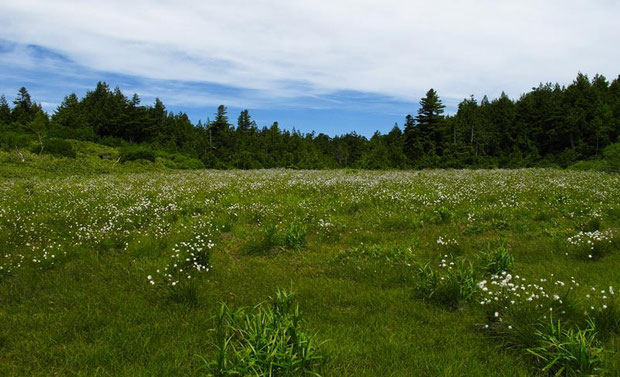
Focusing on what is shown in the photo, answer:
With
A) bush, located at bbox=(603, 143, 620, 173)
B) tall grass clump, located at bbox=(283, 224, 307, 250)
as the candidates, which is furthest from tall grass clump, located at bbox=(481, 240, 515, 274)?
bush, located at bbox=(603, 143, 620, 173)

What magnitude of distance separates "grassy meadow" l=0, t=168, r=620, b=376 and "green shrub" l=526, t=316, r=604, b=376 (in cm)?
2

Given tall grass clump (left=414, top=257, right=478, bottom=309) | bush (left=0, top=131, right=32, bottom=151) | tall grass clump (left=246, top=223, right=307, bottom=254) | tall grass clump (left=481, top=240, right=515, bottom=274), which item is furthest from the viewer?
bush (left=0, top=131, right=32, bottom=151)

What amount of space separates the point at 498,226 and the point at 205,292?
871cm

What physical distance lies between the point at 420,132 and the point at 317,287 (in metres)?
62.7

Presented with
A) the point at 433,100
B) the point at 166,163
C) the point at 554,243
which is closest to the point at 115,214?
the point at 554,243

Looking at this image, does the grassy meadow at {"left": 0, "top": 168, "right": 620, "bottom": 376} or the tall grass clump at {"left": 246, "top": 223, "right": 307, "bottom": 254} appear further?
the tall grass clump at {"left": 246, "top": 223, "right": 307, "bottom": 254}

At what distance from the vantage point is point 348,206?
13.0m

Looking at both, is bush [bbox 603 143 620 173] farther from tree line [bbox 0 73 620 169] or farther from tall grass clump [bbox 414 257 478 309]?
tall grass clump [bbox 414 257 478 309]

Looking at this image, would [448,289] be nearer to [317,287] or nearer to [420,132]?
[317,287]

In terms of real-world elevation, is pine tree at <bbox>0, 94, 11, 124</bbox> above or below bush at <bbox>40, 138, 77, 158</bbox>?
above

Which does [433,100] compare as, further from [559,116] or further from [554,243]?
[554,243]

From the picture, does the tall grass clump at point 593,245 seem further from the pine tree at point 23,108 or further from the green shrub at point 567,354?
the pine tree at point 23,108

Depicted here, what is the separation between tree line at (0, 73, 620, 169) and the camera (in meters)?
61.9

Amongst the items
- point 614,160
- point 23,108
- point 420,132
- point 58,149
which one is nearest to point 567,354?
point 614,160
